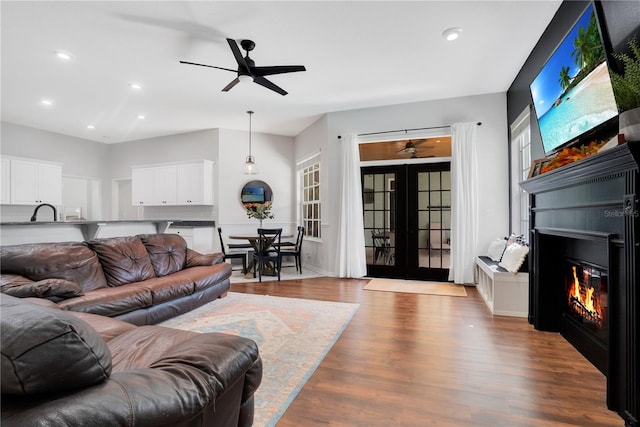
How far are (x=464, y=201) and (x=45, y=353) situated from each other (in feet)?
16.4

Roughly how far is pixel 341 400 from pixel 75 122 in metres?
6.98

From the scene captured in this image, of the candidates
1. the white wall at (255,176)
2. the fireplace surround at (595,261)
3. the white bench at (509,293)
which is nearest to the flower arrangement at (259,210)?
the white wall at (255,176)

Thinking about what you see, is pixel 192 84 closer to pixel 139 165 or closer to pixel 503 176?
pixel 139 165

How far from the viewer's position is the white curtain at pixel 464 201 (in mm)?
4785

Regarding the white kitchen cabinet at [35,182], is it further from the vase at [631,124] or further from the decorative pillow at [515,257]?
the vase at [631,124]

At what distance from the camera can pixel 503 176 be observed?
478 cm

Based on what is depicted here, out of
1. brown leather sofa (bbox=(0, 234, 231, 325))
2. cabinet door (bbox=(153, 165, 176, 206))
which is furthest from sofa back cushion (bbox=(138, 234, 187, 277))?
cabinet door (bbox=(153, 165, 176, 206))

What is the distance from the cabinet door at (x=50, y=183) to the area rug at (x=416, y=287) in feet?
21.2

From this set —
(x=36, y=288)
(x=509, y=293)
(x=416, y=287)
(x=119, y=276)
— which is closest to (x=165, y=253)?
(x=119, y=276)

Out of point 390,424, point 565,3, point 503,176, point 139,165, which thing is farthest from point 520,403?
point 139,165

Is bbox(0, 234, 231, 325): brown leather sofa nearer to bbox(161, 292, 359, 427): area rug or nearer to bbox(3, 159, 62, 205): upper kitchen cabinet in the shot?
bbox(161, 292, 359, 427): area rug

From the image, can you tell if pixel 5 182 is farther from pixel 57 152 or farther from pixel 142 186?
pixel 142 186

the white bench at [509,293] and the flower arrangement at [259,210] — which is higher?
the flower arrangement at [259,210]

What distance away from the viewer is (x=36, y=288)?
2.38m
